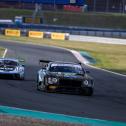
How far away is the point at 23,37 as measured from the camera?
5931 cm

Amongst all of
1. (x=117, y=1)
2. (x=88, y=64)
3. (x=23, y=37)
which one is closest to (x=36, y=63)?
(x=88, y=64)

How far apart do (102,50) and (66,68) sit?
2934 cm

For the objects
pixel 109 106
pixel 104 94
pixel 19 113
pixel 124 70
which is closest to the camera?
pixel 19 113

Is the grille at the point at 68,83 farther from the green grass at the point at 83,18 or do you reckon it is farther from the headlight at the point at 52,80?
the green grass at the point at 83,18

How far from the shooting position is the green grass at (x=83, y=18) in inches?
3113

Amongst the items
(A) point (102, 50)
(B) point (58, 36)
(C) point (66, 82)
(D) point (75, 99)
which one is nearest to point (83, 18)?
(B) point (58, 36)

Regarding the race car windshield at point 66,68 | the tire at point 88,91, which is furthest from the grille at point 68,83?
the race car windshield at point 66,68

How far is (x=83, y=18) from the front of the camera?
79938mm

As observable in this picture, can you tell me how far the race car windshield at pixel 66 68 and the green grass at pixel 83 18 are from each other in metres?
57.5

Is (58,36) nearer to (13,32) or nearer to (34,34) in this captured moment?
(34,34)

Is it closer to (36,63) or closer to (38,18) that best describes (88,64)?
(36,63)

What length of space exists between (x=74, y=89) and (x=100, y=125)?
8.87 m

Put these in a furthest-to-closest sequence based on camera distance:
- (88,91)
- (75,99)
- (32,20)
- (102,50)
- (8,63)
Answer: (32,20)
(102,50)
(8,63)
(88,91)
(75,99)

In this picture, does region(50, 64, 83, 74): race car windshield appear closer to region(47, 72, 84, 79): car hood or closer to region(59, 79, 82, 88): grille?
region(47, 72, 84, 79): car hood
